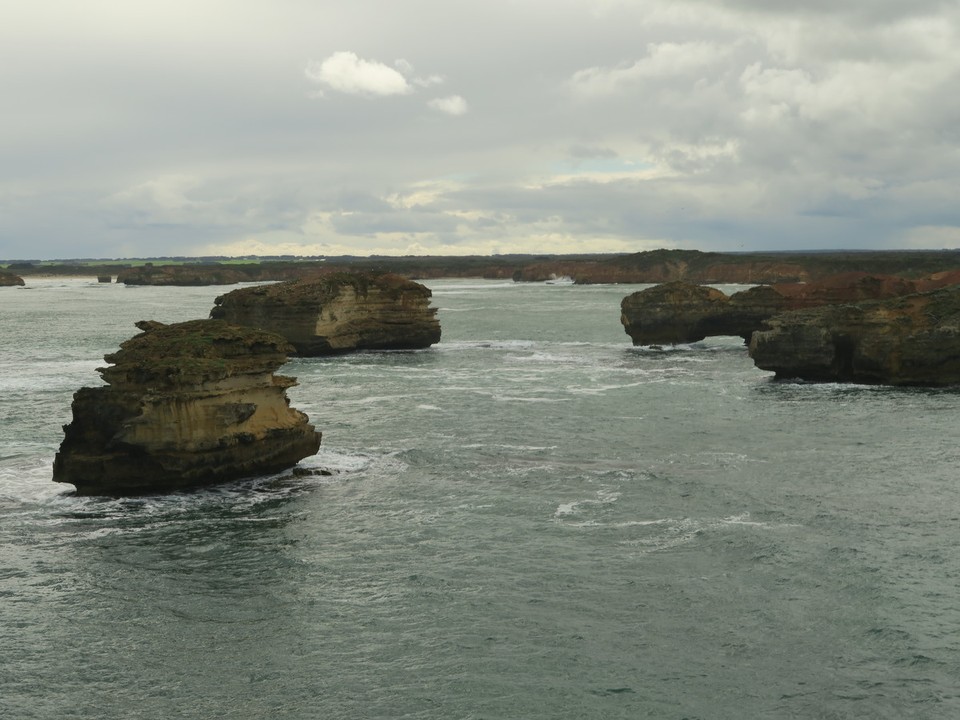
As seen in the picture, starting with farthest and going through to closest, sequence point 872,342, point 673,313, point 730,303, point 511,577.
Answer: point 673,313 → point 730,303 → point 872,342 → point 511,577

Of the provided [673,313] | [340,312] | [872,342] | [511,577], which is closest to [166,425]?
[511,577]

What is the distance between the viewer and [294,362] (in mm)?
70000

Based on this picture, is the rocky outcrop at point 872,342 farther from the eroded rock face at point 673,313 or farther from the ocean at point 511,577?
the eroded rock face at point 673,313

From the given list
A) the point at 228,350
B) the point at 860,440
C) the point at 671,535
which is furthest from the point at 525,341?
the point at 671,535

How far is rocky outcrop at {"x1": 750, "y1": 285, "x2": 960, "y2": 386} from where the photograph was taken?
52688 millimetres

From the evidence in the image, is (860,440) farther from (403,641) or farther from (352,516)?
(403,641)

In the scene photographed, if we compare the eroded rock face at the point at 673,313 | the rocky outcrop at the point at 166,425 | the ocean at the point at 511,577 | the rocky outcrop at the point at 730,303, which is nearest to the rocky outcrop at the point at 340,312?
the eroded rock face at the point at 673,313

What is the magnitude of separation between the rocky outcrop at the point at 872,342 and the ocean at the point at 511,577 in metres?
9.46

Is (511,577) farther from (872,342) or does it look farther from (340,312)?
(340,312)

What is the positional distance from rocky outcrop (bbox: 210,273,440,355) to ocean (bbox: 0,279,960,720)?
30802mm

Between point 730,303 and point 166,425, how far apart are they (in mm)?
54135

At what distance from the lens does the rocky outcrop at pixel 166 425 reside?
96.9ft

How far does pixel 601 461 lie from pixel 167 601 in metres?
17.6

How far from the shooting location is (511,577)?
75.6ft
